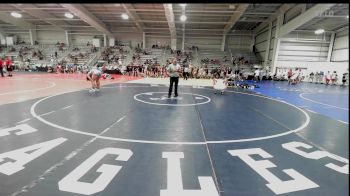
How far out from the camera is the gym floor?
3172 mm

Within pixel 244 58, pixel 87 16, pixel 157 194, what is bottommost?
pixel 157 194

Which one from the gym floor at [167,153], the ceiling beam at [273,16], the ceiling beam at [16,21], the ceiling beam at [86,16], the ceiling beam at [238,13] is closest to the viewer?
Answer: the gym floor at [167,153]

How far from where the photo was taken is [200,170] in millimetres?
3660

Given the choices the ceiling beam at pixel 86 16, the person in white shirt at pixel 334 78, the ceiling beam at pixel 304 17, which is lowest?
the person in white shirt at pixel 334 78

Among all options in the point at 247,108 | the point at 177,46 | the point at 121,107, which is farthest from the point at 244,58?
the point at 121,107

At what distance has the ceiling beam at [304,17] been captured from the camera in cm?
1720

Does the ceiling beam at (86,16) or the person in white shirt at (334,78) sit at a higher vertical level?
the ceiling beam at (86,16)

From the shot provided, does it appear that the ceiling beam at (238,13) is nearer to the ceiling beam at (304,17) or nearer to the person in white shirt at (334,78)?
the ceiling beam at (304,17)

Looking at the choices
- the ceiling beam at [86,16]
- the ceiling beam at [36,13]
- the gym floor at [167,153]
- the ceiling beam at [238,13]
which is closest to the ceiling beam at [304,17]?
the ceiling beam at [238,13]

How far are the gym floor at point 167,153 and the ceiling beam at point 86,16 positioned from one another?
20683 millimetres

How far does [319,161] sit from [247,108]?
4790 mm

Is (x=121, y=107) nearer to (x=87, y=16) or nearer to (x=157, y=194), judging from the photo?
(x=157, y=194)

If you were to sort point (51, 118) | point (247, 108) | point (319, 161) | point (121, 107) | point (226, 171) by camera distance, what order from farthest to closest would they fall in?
point (247, 108) → point (121, 107) → point (51, 118) → point (319, 161) → point (226, 171)

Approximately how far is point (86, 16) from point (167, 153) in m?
27.6
